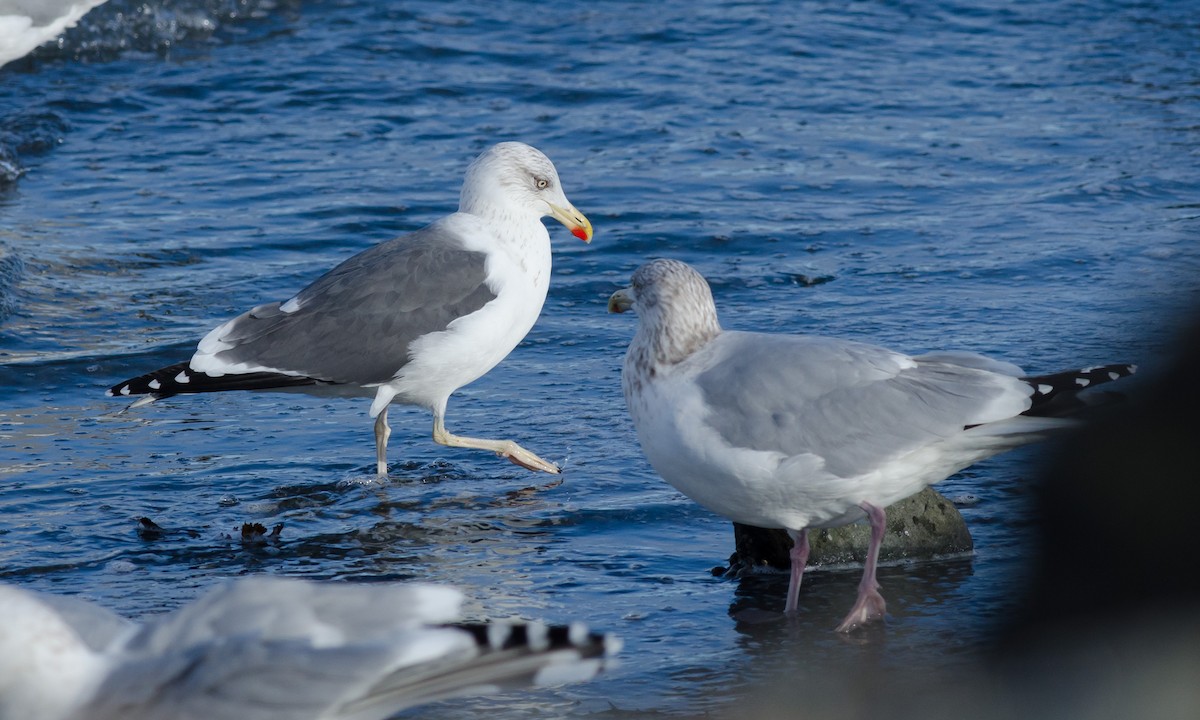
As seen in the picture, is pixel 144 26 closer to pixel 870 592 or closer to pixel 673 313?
pixel 673 313

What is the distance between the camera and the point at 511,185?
720cm

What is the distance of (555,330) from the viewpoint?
8484mm

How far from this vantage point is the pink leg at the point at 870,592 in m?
4.97

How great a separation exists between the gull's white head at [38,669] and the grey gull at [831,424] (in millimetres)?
2169

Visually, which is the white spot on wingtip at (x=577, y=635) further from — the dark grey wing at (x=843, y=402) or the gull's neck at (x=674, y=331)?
the gull's neck at (x=674, y=331)

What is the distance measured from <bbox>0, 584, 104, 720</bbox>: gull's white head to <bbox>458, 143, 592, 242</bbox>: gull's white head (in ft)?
13.2

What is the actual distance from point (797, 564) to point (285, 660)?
2270 millimetres

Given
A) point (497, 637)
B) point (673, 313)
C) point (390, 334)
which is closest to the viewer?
point (497, 637)

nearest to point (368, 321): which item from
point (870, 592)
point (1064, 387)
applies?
point (870, 592)

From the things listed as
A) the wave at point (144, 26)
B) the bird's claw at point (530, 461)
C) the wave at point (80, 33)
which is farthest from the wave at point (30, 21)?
the bird's claw at point (530, 461)

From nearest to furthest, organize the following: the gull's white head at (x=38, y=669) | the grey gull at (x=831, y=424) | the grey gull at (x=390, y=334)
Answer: the gull's white head at (x=38, y=669) → the grey gull at (x=831, y=424) → the grey gull at (x=390, y=334)

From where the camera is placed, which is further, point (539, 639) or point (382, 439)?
point (382, 439)

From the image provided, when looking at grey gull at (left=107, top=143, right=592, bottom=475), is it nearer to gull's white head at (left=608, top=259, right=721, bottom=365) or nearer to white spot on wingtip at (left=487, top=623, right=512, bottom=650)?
gull's white head at (left=608, top=259, right=721, bottom=365)

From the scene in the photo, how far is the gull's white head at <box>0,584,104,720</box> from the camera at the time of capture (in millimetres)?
3348
